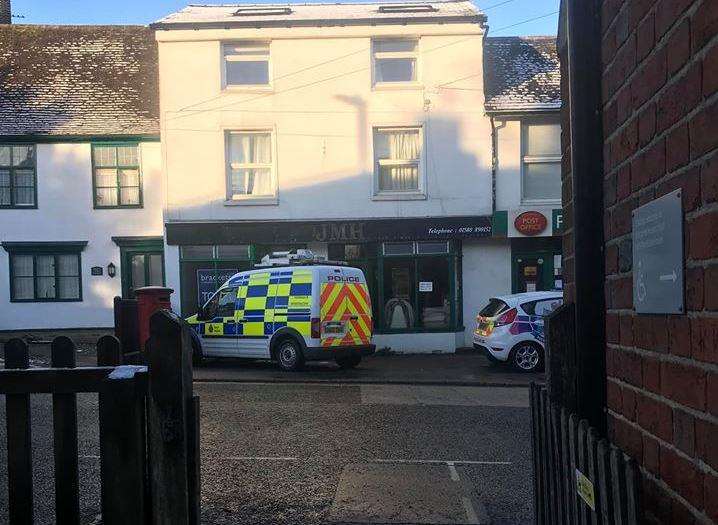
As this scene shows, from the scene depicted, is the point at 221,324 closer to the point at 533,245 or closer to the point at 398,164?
the point at 398,164

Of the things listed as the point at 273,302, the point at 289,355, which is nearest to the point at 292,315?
the point at 273,302

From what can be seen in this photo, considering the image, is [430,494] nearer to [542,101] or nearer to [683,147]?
[683,147]

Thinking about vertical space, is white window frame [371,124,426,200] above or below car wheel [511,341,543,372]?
above

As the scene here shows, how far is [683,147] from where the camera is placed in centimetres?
152

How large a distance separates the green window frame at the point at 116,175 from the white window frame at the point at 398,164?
614cm

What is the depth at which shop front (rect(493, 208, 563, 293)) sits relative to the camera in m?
16.0

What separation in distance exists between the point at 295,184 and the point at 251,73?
307 cm

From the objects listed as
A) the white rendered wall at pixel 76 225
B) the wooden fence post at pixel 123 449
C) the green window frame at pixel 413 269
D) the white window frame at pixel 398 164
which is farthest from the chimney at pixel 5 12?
the wooden fence post at pixel 123 449

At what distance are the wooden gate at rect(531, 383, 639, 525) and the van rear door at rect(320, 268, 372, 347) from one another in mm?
9826

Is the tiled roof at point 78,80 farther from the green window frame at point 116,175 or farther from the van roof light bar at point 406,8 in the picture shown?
the van roof light bar at point 406,8

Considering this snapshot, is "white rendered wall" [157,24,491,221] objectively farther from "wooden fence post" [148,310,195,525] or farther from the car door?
"wooden fence post" [148,310,195,525]

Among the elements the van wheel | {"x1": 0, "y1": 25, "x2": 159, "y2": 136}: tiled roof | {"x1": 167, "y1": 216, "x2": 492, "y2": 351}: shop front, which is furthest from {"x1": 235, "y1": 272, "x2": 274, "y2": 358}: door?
{"x1": 0, "y1": 25, "x2": 159, "y2": 136}: tiled roof

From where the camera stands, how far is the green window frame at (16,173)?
17109 mm

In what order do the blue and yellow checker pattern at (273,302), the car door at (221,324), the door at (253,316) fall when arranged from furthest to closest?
1. the car door at (221,324)
2. the door at (253,316)
3. the blue and yellow checker pattern at (273,302)
